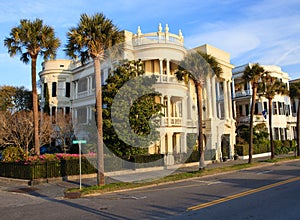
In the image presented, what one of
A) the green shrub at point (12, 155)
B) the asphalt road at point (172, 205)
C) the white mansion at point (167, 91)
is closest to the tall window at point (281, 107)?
the white mansion at point (167, 91)

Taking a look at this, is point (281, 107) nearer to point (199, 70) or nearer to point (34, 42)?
point (199, 70)

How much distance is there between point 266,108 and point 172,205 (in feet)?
122

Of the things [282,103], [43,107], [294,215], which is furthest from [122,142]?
[282,103]

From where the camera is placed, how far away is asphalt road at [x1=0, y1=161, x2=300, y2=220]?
8.48 meters

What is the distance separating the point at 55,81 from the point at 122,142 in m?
17.7

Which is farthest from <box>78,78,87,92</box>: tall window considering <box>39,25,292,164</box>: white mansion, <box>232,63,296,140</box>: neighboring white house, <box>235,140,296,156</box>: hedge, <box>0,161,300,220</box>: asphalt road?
<box>0,161,300,220</box>: asphalt road

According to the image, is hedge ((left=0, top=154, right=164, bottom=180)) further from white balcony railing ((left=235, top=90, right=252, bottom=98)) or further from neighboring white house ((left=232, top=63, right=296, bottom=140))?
white balcony railing ((left=235, top=90, right=252, bottom=98))

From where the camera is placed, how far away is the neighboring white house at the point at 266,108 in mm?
43084

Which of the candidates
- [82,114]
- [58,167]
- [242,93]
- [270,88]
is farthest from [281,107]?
[58,167]

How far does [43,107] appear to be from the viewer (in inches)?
1383

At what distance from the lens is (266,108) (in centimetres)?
4325

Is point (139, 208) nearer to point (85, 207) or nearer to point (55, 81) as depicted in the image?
point (85, 207)

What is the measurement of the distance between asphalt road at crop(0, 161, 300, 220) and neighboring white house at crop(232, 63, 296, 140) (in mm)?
30520

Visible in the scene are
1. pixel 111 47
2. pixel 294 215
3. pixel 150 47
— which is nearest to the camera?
pixel 294 215
